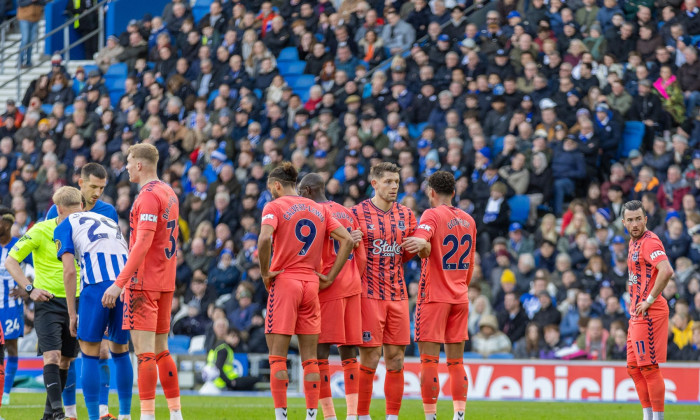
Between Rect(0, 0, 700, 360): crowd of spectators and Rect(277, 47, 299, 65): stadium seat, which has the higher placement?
Rect(277, 47, 299, 65): stadium seat

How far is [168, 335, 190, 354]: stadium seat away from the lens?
2039cm

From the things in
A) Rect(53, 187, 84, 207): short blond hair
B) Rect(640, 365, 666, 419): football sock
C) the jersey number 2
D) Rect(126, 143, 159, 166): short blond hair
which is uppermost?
Rect(126, 143, 159, 166): short blond hair

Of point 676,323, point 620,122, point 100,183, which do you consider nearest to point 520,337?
point 676,323

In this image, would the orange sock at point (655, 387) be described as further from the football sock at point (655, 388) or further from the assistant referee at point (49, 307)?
the assistant referee at point (49, 307)

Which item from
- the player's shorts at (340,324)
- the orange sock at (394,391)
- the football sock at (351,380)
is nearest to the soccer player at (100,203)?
the player's shorts at (340,324)

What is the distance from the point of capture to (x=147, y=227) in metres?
10.8

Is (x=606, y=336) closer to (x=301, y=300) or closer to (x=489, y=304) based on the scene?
(x=489, y=304)

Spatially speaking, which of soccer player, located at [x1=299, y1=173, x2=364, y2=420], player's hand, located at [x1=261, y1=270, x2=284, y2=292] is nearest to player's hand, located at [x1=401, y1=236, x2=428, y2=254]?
soccer player, located at [x1=299, y1=173, x2=364, y2=420]

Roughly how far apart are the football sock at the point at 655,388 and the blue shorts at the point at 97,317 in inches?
218

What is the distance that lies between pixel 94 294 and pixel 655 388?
5.94m

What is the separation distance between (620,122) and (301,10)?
27.0 ft

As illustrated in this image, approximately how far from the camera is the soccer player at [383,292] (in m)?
11.8

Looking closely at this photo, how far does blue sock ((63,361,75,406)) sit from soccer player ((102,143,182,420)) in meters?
1.93

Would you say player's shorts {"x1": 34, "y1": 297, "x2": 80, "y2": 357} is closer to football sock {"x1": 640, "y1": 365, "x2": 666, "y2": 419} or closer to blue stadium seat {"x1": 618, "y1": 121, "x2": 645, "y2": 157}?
football sock {"x1": 640, "y1": 365, "x2": 666, "y2": 419}
